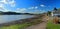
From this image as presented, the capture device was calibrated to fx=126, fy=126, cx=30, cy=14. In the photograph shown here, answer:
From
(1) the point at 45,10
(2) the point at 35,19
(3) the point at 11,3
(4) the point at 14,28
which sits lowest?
(4) the point at 14,28

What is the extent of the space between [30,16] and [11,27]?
11.6 inches

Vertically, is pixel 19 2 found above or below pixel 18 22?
above

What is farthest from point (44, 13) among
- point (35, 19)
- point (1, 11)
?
point (1, 11)

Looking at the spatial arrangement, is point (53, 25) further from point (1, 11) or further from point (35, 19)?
point (1, 11)

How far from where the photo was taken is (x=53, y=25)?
5.56ft

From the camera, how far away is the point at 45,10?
1723 millimetres

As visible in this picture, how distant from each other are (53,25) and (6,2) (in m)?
0.72

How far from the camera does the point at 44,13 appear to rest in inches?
67.7

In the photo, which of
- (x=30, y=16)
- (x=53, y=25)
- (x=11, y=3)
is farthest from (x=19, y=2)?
(x=53, y=25)

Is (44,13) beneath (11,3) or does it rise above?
beneath

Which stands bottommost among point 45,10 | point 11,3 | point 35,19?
point 35,19

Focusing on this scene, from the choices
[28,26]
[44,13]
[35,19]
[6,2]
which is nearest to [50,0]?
[44,13]

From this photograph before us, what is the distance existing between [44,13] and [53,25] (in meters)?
0.20

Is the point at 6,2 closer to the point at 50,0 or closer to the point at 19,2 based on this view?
the point at 19,2
